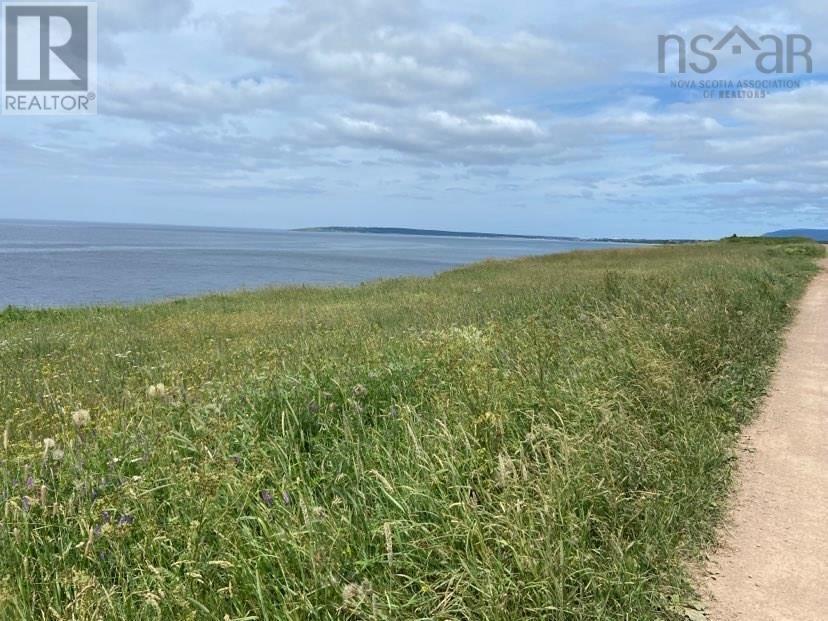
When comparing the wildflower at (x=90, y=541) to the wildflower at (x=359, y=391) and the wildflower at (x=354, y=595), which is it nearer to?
the wildflower at (x=354, y=595)

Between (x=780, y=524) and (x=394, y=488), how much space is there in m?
2.61

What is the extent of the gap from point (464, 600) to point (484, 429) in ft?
4.90

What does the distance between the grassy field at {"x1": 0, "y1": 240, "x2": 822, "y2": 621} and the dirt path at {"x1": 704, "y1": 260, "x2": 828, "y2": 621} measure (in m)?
0.19

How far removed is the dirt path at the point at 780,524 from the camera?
9.53 feet

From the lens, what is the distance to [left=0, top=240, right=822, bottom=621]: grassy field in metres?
2.59

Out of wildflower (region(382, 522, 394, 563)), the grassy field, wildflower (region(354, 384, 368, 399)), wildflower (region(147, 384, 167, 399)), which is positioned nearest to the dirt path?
the grassy field

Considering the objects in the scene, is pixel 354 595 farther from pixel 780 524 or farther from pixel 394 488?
pixel 780 524

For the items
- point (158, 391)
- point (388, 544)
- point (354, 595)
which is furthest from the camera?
point (158, 391)

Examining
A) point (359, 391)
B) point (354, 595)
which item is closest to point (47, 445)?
point (359, 391)

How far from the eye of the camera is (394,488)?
3.17 metres

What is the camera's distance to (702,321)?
7383mm

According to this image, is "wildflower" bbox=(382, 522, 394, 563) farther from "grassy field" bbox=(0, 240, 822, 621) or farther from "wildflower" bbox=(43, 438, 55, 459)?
"wildflower" bbox=(43, 438, 55, 459)

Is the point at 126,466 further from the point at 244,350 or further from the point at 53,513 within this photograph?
the point at 244,350

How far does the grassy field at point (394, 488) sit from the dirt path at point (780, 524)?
0.63 feet
